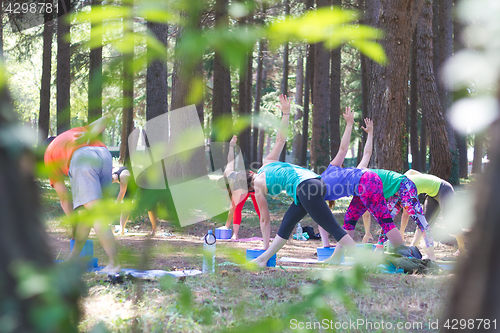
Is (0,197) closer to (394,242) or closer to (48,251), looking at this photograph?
(48,251)

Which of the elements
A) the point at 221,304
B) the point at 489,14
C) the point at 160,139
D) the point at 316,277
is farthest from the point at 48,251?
the point at 316,277

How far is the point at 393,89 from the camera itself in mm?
9727

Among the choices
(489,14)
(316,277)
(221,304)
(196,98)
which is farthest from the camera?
(316,277)

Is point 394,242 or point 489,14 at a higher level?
point 489,14

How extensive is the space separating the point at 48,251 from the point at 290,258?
6188 millimetres

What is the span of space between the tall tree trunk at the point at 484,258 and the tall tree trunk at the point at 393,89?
9249mm

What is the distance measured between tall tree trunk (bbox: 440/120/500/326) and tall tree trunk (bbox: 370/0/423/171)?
9.25 metres

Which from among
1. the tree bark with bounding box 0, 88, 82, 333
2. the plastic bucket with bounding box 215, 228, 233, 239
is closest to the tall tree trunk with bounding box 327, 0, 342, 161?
the plastic bucket with bounding box 215, 228, 233, 239

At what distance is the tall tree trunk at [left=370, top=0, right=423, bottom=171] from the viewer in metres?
9.60

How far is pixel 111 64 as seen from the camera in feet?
3.35

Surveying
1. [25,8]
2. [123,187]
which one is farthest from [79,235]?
[25,8]

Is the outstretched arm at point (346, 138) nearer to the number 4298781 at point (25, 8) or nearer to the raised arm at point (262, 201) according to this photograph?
the raised arm at point (262, 201)

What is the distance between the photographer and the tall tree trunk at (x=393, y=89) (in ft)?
31.5

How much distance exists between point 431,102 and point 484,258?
13.6m
